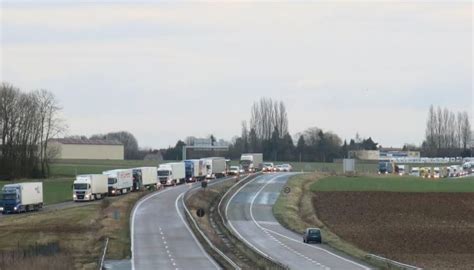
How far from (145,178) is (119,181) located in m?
A: 9.17

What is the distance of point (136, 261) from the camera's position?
169ft

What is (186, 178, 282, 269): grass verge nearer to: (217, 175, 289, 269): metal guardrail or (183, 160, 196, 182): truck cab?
(217, 175, 289, 269): metal guardrail

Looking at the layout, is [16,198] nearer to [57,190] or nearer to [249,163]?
[57,190]

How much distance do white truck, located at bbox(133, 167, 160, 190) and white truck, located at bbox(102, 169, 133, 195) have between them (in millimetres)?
1374

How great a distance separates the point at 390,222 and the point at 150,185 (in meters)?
46.8

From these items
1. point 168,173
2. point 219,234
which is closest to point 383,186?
point 168,173

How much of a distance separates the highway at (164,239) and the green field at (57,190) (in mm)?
16352

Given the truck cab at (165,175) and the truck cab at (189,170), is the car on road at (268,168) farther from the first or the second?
the truck cab at (165,175)

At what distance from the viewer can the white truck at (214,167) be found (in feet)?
476

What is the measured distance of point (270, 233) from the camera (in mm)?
75875

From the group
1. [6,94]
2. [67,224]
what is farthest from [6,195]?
[6,94]

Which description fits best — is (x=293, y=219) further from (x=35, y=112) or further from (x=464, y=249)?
(x=35, y=112)

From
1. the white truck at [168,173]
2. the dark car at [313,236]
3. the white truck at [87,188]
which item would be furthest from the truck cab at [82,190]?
the dark car at [313,236]

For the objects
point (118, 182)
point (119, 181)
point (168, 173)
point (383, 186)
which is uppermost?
point (168, 173)
